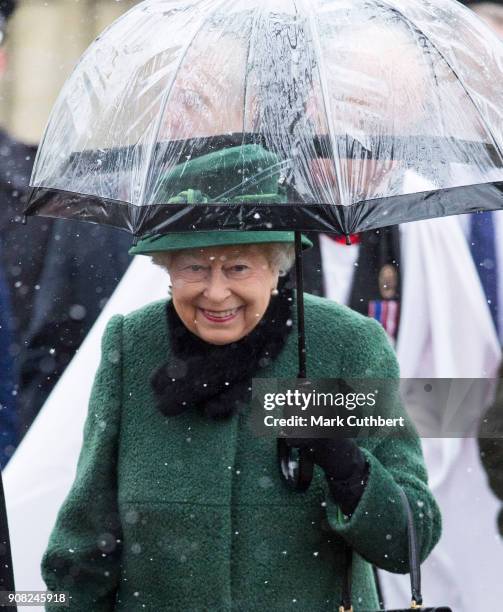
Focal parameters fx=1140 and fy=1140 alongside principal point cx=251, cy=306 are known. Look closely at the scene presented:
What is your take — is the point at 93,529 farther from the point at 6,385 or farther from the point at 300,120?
the point at 6,385

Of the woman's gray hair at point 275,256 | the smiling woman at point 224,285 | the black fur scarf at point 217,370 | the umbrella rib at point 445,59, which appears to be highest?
the umbrella rib at point 445,59

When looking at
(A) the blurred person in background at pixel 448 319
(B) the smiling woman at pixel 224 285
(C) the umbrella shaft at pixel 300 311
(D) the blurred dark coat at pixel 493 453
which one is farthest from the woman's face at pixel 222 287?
(D) the blurred dark coat at pixel 493 453

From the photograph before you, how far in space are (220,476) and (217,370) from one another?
0.27 meters

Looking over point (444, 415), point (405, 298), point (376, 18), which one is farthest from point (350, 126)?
point (405, 298)

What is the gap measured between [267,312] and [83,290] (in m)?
1.82

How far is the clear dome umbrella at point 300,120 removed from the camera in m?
2.43

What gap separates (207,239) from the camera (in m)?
2.76

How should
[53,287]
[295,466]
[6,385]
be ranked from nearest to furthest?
[295,466] → [6,385] → [53,287]

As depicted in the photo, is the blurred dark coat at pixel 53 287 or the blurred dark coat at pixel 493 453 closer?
the blurred dark coat at pixel 493 453

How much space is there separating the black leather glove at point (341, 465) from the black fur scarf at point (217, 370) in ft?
0.80

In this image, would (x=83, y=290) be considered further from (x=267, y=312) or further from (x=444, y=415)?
(x=267, y=312)

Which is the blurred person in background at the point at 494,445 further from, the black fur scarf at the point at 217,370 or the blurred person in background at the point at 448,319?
the black fur scarf at the point at 217,370

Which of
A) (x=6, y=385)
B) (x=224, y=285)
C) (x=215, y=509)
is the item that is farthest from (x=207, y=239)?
(x=6, y=385)

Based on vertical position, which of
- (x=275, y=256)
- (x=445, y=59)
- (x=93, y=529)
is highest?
(x=445, y=59)
